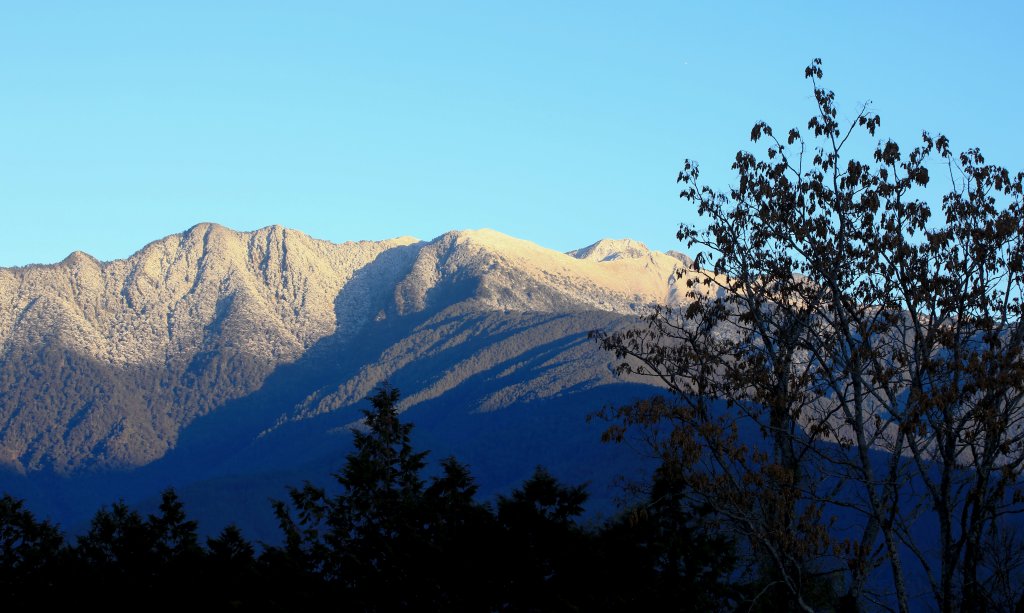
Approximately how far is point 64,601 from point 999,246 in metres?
40.6

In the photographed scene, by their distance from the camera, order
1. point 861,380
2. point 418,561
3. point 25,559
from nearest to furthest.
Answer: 1. point 861,380
2. point 418,561
3. point 25,559

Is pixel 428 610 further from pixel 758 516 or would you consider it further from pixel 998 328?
pixel 998 328

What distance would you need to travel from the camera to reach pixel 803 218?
33.8 metres

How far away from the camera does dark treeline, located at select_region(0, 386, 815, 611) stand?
46969 mm

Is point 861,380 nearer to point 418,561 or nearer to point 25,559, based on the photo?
point 418,561

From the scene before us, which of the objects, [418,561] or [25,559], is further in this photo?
[25,559]

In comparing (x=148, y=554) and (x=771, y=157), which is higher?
(x=771, y=157)

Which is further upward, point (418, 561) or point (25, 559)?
point (25, 559)

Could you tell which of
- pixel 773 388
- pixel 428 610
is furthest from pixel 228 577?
pixel 773 388

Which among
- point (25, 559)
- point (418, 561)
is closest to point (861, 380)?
point (418, 561)

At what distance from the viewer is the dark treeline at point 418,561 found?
47.0 meters

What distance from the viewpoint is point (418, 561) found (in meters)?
49.3

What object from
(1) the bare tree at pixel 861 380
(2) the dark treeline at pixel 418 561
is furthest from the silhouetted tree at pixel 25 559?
(1) the bare tree at pixel 861 380

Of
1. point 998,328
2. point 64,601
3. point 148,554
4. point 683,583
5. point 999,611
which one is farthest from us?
point 148,554
